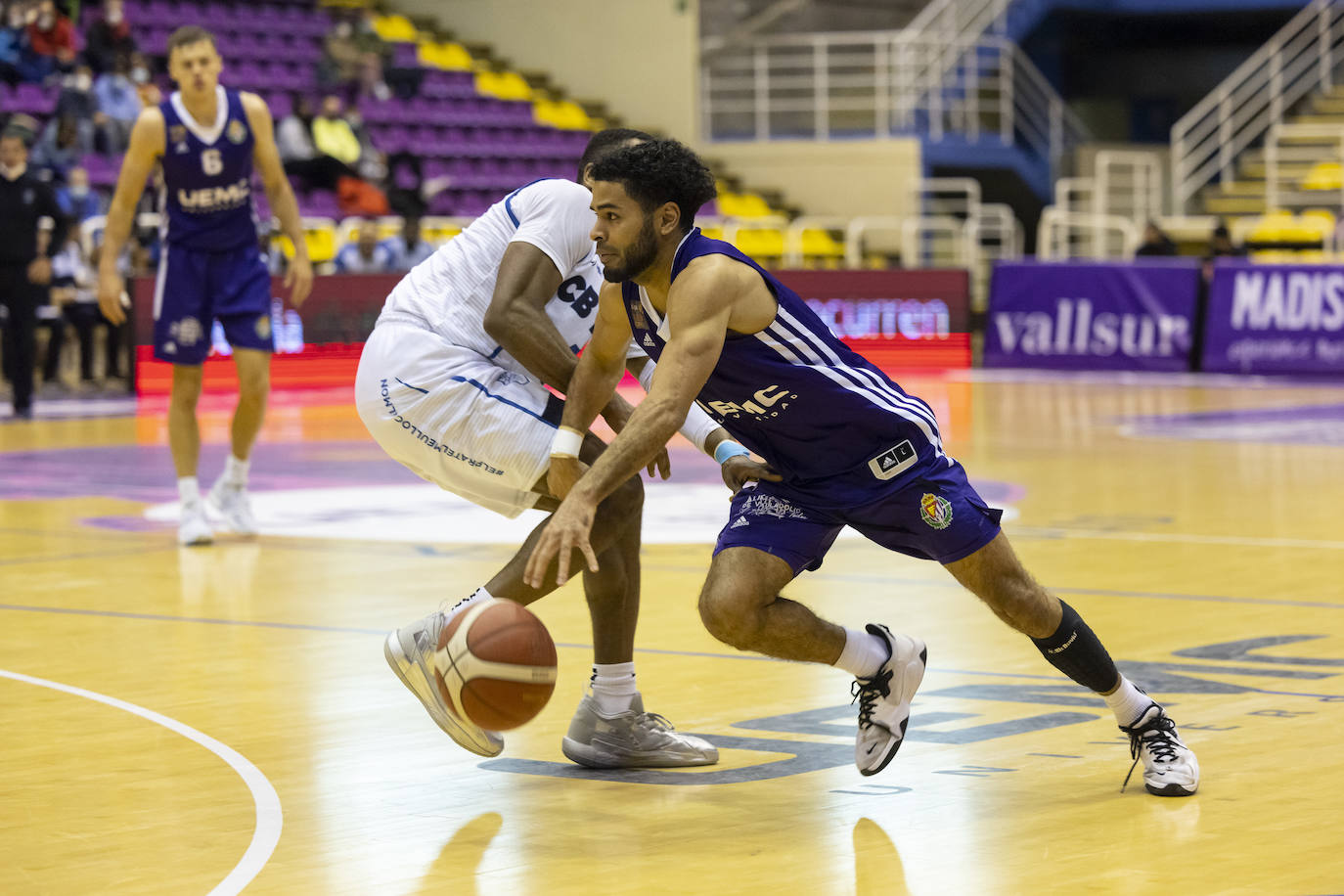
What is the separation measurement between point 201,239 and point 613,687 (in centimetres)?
465

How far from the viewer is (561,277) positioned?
536 centimetres

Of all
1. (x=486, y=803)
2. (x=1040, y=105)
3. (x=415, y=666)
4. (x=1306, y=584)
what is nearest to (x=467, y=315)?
(x=415, y=666)

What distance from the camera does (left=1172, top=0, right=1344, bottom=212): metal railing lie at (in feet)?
92.3

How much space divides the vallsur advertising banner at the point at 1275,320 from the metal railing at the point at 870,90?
842cm

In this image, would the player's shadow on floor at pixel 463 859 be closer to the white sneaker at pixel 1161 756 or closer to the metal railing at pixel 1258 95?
the white sneaker at pixel 1161 756

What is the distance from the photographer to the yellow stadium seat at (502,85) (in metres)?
28.5

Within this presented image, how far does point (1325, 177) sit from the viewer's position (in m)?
27.2

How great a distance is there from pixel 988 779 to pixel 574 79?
86.1ft

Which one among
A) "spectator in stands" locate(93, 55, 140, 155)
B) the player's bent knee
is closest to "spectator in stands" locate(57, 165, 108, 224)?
"spectator in stands" locate(93, 55, 140, 155)

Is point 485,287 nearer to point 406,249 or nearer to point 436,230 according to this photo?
point 406,249

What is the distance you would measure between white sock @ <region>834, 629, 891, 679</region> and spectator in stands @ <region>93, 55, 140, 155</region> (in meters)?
17.3

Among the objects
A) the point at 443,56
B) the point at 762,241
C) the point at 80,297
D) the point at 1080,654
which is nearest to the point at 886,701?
the point at 1080,654

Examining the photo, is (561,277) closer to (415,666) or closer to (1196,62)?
(415,666)

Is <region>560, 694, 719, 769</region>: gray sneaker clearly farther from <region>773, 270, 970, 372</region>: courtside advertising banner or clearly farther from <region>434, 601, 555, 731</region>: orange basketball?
<region>773, 270, 970, 372</region>: courtside advertising banner
